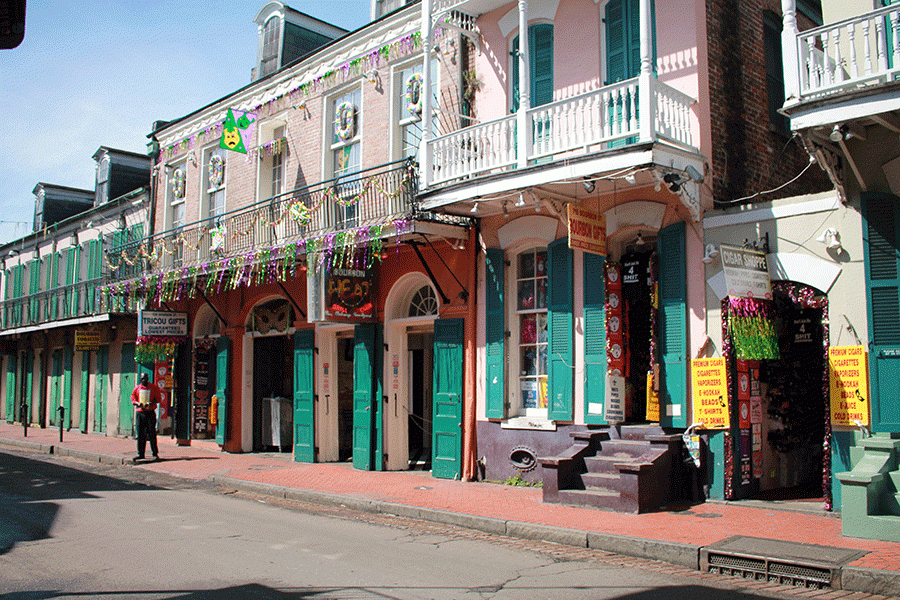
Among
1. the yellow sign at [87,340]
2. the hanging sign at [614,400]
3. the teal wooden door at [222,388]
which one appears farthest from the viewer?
the yellow sign at [87,340]

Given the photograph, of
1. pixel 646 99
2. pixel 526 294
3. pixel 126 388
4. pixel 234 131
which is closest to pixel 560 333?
pixel 526 294

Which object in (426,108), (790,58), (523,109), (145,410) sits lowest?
(145,410)

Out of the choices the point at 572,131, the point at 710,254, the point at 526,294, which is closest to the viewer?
the point at 710,254

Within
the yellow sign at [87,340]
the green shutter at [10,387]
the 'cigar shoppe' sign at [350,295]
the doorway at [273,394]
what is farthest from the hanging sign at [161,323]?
the green shutter at [10,387]

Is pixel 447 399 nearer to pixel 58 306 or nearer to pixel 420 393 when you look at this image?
pixel 420 393

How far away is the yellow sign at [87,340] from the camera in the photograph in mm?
22922

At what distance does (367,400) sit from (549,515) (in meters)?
5.60

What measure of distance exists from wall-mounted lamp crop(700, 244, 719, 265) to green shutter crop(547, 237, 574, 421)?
2.12 metres

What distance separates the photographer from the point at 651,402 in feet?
32.8

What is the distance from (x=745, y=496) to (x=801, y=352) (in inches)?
91.3

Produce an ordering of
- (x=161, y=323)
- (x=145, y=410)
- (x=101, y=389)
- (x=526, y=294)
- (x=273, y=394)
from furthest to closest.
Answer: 1. (x=101, y=389)
2. (x=161, y=323)
3. (x=273, y=394)
4. (x=145, y=410)
5. (x=526, y=294)

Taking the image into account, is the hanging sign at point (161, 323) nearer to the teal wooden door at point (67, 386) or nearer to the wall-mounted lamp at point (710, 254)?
the teal wooden door at point (67, 386)

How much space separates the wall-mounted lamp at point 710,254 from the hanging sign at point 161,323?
13564mm

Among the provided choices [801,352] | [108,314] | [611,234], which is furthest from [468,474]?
[108,314]
